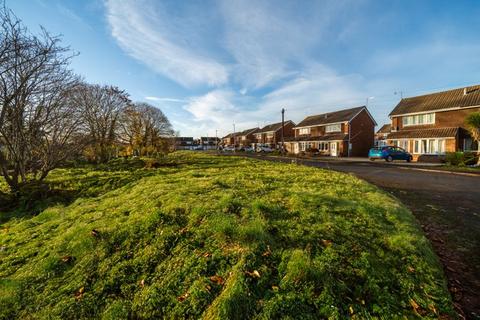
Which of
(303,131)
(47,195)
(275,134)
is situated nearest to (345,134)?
(303,131)

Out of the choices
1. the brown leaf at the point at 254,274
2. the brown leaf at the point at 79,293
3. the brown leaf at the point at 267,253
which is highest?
the brown leaf at the point at 267,253

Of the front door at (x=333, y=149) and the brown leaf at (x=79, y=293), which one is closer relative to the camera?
the brown leaf at (x=79, y=293)

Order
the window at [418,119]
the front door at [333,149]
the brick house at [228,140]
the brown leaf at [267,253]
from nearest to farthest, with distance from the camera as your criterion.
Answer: the brown leaf at [267,253] → the window at [418,119] → the front door at [333,149] → the brick house at [228,140]

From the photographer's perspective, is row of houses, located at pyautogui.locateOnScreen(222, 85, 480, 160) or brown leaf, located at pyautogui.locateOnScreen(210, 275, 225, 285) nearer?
brown leaf, located at pyautogui.locateOnScreen(210, 275, 225, 285)

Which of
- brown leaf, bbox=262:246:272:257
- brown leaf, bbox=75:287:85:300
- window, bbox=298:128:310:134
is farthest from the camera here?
window, bbox=298:128:310:134

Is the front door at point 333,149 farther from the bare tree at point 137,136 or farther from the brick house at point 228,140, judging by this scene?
the brick house at point 228,140

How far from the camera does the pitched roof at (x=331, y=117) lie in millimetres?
39625

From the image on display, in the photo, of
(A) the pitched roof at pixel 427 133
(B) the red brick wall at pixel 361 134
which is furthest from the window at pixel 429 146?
(B) the red brick wall at pixel 361 134

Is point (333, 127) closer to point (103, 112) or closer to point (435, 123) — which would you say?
point (435, 123)

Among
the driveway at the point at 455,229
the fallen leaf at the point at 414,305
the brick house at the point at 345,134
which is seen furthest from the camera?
the brick house at the point at 345,134

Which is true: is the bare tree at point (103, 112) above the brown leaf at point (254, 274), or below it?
above

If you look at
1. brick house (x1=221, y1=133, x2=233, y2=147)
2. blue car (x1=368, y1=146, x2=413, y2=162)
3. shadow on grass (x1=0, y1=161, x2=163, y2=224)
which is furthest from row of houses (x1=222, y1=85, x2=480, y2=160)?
brick house (x1=221, y1=133, x2=233, y2=147)

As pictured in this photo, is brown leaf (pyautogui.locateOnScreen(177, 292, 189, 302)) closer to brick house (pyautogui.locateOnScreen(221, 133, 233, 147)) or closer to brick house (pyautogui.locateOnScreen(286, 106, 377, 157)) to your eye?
brick house (pyautogui.locateOnScreen(286, 106, 377, 157))

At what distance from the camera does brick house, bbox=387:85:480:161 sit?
986 inches
